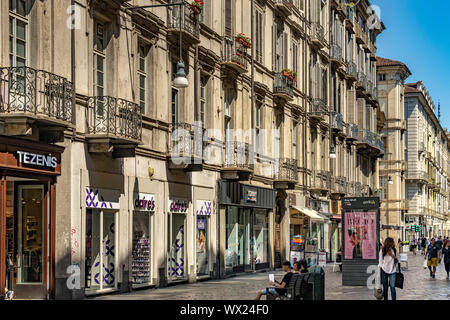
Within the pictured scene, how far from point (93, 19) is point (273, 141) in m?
16.8

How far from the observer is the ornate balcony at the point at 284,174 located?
3683cm

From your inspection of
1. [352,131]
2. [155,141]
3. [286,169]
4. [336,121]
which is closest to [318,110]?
[336,121]

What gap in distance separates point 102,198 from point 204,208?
26.0 ft

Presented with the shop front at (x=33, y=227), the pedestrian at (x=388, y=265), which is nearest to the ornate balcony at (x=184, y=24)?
the shop front at (x=33, y=227)

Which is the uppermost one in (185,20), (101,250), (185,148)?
(185,20)

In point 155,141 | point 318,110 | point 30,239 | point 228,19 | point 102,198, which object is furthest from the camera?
point 318,110

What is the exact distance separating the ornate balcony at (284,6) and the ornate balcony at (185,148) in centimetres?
1194

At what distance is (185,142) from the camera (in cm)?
2602

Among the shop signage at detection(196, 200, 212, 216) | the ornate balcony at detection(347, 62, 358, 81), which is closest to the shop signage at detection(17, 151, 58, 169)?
the shop signage at detection(196, 200, 212, 216)

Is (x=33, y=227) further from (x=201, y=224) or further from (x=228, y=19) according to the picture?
(x=228, y=19)

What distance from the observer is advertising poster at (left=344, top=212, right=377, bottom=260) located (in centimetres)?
2520

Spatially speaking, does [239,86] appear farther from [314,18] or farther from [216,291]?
[314,18]

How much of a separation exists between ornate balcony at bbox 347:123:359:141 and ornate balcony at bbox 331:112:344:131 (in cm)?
289
